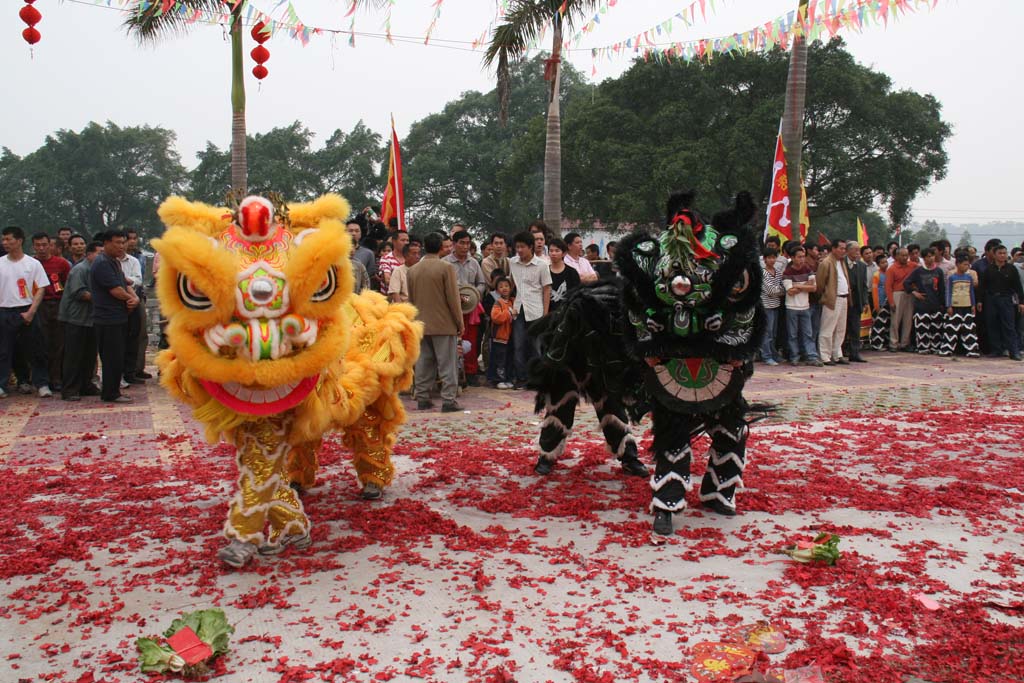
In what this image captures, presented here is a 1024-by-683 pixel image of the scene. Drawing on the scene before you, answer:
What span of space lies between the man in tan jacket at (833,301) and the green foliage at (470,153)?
28.9 m

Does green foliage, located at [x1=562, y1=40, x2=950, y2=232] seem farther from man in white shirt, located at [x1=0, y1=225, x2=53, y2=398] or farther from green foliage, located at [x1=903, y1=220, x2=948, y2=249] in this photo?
green foliage, located at [x1=903, y1=220, x2=948, y2=249]

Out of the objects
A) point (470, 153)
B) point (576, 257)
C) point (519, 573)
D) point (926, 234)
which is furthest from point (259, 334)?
point (926, 234)

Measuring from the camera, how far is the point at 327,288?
385 cm

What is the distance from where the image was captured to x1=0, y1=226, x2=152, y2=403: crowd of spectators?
28.7 feet

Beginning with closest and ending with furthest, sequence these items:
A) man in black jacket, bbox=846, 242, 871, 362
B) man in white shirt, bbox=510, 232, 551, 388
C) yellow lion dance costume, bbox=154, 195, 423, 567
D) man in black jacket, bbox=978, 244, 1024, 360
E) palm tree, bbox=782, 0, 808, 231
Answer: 1. yellow lion dance costume, bbox=154, 195, 423, 567
2. man in white shirt, bbox=510, 232, 551, 388
3. man in black jacket, bbox=846, 242, 871, 362
4. man in black jacket, bbox=978, 244, 1024, 360
5. palm tree, bbox=782, 0, 808, 231

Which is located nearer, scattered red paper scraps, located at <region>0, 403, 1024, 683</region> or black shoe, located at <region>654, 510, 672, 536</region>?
scattered red paper scraps, located at <region>0, 403, 1024, 683</region>

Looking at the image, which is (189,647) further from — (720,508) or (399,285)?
(399,285)

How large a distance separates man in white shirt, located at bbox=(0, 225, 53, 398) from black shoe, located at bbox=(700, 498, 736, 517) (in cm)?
775

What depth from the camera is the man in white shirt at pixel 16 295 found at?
903cm

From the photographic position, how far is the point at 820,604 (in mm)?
3482

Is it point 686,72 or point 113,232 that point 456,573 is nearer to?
point 113,232

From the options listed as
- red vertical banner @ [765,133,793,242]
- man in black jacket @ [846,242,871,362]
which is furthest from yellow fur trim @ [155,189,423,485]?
red vertical banner @ [765,133,793,242]

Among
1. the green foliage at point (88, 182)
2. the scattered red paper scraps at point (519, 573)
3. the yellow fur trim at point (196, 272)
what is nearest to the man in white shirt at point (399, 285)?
the scattered red paper scraps at point (519, 573)

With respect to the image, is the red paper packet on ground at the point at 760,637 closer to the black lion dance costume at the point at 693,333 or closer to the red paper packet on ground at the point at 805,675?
the red paper packet on ground at the point at 805,675
